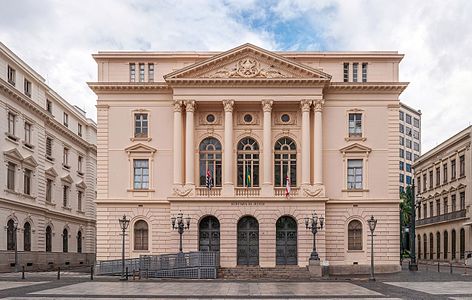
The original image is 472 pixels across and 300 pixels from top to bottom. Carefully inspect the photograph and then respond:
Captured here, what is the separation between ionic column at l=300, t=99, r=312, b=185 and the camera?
169ft

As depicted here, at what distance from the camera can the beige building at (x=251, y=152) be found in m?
51.3

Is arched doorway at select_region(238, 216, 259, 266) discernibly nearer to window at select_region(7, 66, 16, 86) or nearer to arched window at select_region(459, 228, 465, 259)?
window at select_region(7, 66, 16, 86)

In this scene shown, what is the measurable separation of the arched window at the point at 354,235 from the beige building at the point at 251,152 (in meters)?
0.08

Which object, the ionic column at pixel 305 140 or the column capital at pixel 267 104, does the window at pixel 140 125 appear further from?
the ionic column at pixel 305 140

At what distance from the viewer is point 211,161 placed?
53375 millimetres

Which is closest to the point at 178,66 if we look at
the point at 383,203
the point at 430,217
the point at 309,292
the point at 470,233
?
the point at 383,203

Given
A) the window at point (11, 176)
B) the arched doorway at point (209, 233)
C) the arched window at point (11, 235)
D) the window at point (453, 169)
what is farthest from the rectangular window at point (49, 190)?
the window at point (453, 169)

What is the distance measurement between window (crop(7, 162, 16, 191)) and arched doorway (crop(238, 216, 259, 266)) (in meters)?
19.2

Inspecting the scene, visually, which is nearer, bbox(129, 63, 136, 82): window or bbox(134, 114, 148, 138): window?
bbox(134, 114, 148, 138): window

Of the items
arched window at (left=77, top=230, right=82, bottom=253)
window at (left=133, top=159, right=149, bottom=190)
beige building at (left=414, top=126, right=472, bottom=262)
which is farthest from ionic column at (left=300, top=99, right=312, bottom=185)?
arched window at (left=77, top=230, right=82, bottom=253)

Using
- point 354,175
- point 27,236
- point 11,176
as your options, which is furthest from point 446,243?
point 11,176

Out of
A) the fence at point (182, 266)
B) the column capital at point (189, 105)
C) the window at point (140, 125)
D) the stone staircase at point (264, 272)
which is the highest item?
the column capital at point (189, 105)

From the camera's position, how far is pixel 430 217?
84.5 metres

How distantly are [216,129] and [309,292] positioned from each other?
79.1 ft
